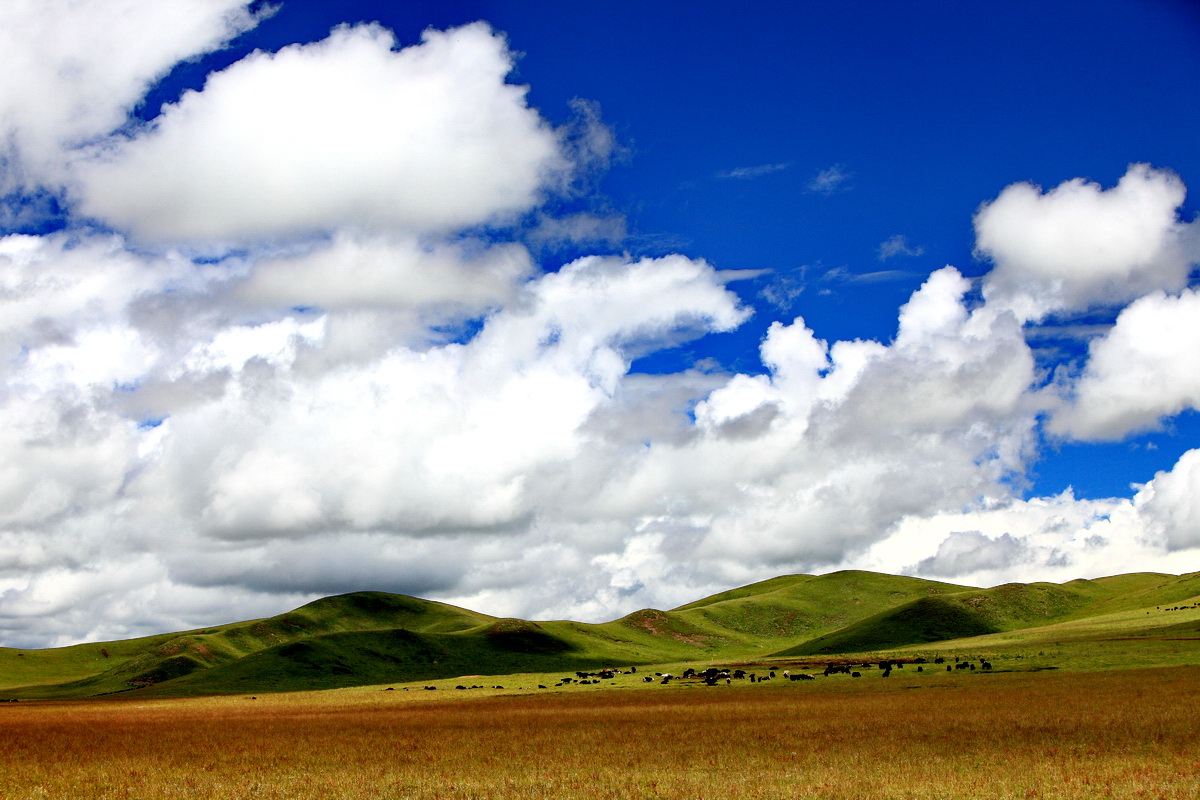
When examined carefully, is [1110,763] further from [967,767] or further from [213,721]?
[213,721]

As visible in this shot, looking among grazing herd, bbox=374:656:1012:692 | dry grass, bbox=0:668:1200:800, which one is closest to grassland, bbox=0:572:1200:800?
dry grass, bbox=0:668:1200:800

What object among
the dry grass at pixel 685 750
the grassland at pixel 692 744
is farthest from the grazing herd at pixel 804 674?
the dry grass at pixel 685 750

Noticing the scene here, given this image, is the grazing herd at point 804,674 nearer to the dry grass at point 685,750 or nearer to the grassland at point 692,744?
the grassland at point 692,744

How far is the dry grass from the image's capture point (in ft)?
96.0

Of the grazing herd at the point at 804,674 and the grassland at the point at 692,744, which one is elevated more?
the grassland at the point at 692,744

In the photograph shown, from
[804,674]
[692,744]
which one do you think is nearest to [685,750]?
[692,744]

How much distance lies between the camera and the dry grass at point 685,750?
29.2 m

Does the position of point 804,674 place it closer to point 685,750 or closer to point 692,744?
point 692,744

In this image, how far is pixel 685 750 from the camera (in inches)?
1542

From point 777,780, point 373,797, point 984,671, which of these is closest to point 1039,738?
point 777,780

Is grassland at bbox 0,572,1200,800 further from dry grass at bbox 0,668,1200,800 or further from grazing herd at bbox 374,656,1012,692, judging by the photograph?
grazing herd at bbox 374,656,1012,692

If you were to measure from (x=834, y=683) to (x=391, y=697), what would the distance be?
49106 mm

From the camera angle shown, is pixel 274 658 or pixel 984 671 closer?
pixel 984 671

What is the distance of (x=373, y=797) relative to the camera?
29.0 metres
